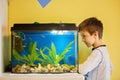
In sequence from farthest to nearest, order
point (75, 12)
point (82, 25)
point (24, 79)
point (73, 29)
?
point (75, 12), point (82, 25), point (73, 29), point (24, 79)

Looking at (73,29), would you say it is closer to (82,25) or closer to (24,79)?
(82,25)

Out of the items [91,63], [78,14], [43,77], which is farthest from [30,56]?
[78,14]

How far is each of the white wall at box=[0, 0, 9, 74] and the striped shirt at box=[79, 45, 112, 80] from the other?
1.81ft

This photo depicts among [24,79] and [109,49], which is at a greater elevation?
[109,49]

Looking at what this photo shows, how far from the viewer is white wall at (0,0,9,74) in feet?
5.54

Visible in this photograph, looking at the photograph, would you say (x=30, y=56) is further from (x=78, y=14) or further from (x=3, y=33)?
(x=78, y=14)

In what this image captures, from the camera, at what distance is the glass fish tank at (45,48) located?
1630mm

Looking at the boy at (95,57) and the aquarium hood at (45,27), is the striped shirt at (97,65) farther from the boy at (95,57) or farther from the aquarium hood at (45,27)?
the aquarium hood at (45,27)

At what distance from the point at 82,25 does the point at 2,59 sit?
63 cm

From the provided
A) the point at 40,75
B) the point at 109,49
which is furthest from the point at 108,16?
the point at 40,75

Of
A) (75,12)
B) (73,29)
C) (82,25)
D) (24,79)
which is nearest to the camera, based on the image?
(24,79)

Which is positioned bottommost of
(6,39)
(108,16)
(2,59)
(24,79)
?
(24,79)

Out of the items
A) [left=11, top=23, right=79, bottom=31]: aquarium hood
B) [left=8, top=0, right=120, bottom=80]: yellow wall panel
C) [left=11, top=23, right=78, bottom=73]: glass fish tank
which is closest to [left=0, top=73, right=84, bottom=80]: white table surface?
[left=11, top=23, right=78, bottom=73]: glass fish tank

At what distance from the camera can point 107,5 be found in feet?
6.63
